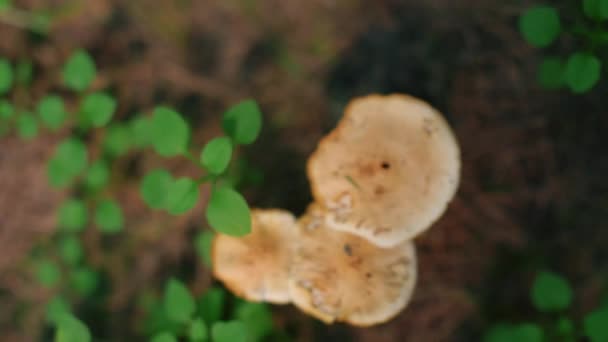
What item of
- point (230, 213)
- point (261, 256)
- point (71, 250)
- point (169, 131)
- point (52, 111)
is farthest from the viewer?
point (71, 250)

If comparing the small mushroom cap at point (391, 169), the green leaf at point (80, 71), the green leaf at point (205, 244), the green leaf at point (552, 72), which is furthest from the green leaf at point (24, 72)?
the green leaf at point (552, 72)

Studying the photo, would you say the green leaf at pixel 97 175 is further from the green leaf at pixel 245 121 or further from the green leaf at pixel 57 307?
the green leaf at pixel 245 121

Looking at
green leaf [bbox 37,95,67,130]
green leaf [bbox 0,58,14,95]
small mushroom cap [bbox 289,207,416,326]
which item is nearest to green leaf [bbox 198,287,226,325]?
small mushroom cap [bbox 289,207,416,326]

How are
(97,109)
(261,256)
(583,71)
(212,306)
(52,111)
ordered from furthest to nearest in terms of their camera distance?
1. (52,111)
2. (97,109)
3. (212,306)
4. (261,256)
5. (583,71)

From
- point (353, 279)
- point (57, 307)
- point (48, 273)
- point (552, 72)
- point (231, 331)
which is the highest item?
point (552, 72)

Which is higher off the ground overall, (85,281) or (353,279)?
(353,279)

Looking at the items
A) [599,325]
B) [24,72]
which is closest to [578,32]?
[599,325]

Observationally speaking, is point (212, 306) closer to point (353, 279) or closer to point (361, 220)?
point (353, 279)

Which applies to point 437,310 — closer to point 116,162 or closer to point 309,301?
point 309,301

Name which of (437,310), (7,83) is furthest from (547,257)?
(7,83)

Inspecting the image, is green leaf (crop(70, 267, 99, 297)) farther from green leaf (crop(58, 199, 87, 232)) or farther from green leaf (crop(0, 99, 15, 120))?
green leaf (crop(0, 99, 15, 120))
